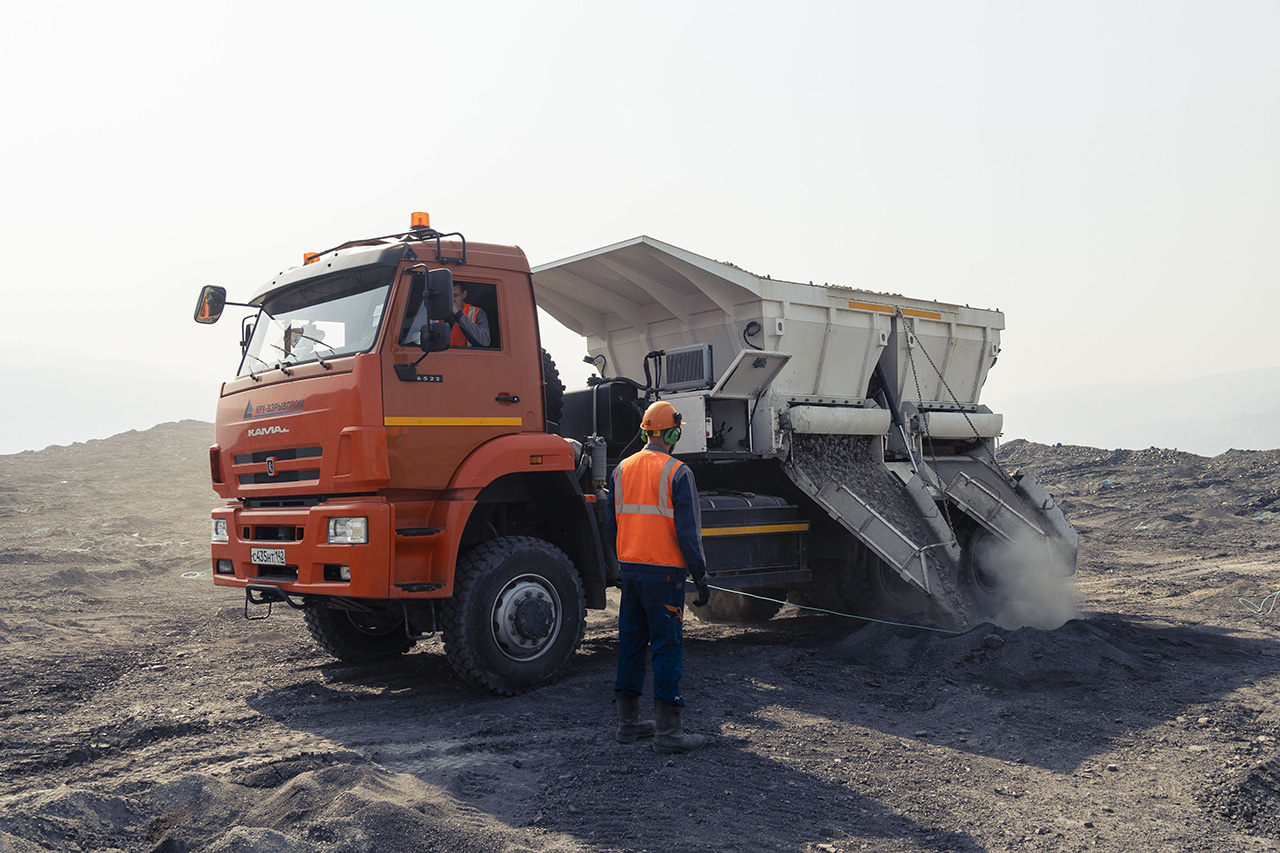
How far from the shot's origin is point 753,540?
8117 mm

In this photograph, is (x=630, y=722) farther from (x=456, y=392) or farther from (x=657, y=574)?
(x=456, y=392)

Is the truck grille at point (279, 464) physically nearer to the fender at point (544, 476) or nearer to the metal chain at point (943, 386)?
the fender at point (544, 476)

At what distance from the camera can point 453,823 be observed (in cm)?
396

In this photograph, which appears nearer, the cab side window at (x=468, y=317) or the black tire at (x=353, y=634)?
the cab side window at (x=468, y=317)

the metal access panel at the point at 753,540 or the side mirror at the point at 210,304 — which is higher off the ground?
the side mirror at the point at 210,304

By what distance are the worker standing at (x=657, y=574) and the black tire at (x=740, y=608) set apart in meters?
4.31

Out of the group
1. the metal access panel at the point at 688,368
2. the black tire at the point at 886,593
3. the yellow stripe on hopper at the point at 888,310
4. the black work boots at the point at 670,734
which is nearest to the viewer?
the black work boots at the point at 670,734

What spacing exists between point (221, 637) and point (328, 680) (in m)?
2.40

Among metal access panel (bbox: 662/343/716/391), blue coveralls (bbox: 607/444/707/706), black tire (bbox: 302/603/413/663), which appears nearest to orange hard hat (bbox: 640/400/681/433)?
blue coveralls (bbox: 607/444/707/706)

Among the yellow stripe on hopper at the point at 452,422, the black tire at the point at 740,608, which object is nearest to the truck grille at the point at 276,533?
the yellow stripe on hopper at the point at 452,422

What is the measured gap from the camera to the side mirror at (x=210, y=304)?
691 centimetres

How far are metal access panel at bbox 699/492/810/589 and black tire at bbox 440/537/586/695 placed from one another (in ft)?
5.15

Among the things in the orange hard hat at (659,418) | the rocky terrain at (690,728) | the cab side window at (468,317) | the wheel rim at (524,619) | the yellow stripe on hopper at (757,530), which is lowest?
the rocky terrain at (690,728)

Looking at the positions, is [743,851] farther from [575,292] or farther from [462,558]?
[575,292]
